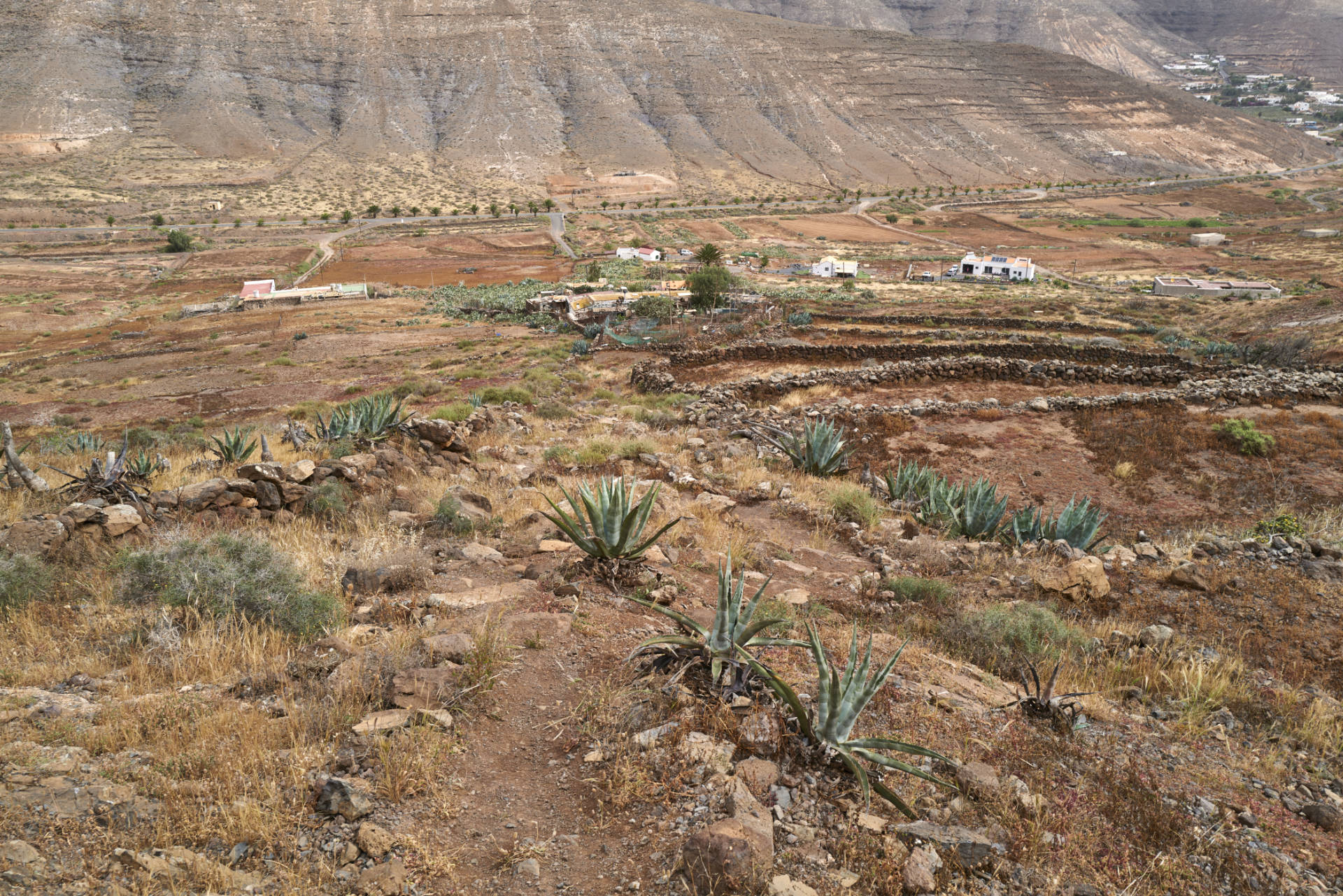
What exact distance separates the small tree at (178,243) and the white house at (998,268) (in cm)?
5963

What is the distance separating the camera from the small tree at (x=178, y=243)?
185ft

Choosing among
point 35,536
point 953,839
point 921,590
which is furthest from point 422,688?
point 921,590

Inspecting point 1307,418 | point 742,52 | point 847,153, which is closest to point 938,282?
point 1307,418

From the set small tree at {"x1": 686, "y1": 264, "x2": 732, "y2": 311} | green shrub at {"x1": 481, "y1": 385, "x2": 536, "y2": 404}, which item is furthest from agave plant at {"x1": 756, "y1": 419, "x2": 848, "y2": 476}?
small tree at {"x1": 686, "y1": 264, "x2": 732, "y2": 311}

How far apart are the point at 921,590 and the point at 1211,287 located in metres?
45.6

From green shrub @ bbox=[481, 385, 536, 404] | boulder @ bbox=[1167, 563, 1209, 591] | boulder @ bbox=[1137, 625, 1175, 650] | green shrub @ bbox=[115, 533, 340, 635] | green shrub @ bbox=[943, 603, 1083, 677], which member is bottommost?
green shrub @ bbox=[481, 385, 536, 404]

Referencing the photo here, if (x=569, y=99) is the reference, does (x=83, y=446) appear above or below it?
below

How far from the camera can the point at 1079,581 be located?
679cm

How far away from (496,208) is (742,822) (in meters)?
82.4

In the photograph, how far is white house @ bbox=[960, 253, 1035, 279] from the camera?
47.7 meters

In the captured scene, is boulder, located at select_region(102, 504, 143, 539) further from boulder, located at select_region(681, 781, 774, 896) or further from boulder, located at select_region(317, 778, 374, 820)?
boulder, located at select_region(681, 781, 774, 896)

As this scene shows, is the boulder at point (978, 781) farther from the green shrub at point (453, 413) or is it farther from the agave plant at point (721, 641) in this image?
the green shrub at point (453, 413)

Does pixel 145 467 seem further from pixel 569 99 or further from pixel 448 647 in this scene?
pixel 569 99

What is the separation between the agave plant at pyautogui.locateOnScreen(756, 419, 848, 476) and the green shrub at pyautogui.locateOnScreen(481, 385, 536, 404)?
24.2 feet
